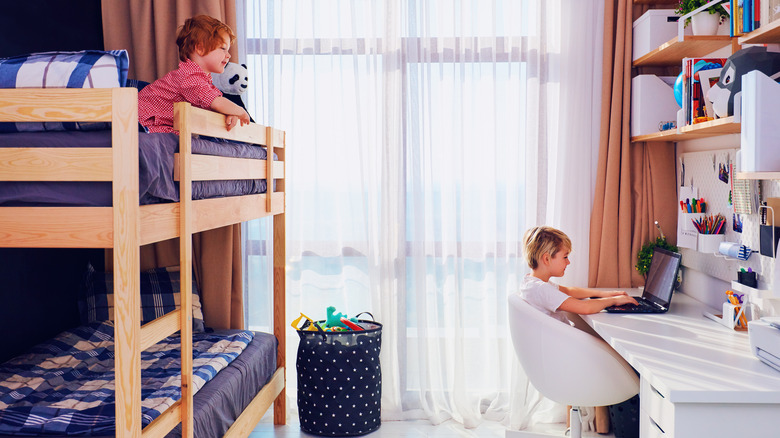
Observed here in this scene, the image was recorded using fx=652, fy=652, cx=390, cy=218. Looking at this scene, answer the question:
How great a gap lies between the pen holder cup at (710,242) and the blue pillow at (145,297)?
225 cm

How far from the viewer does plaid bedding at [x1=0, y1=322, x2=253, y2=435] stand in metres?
1.83

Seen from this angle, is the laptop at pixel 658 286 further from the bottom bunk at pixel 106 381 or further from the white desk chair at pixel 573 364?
the bottom bunk at pixel 106 381

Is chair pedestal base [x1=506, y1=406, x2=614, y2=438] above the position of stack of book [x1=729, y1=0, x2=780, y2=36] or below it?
below

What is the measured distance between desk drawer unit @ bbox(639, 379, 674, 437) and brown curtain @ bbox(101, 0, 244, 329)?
2012mm

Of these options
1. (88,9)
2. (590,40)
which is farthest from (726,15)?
(88,9)

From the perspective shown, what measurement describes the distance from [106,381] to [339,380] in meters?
1.08

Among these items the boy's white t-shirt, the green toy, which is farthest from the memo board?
the green toy

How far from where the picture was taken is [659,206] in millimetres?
3188

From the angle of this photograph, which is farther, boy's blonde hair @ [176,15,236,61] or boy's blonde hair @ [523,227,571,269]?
boy's blonde hair @ [523,227,571,269]

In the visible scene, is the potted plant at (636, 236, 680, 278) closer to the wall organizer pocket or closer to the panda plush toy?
the wall organizer pocket

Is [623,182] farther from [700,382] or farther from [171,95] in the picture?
[171,95]

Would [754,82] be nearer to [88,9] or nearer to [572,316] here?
[572,316]

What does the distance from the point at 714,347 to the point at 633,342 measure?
0.78ft

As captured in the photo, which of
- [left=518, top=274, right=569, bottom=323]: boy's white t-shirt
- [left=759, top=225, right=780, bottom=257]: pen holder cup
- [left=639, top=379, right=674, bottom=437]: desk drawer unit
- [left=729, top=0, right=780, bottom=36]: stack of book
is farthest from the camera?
[left=518, top=274, right=569, bottom=323]: boy's white t-shirt
